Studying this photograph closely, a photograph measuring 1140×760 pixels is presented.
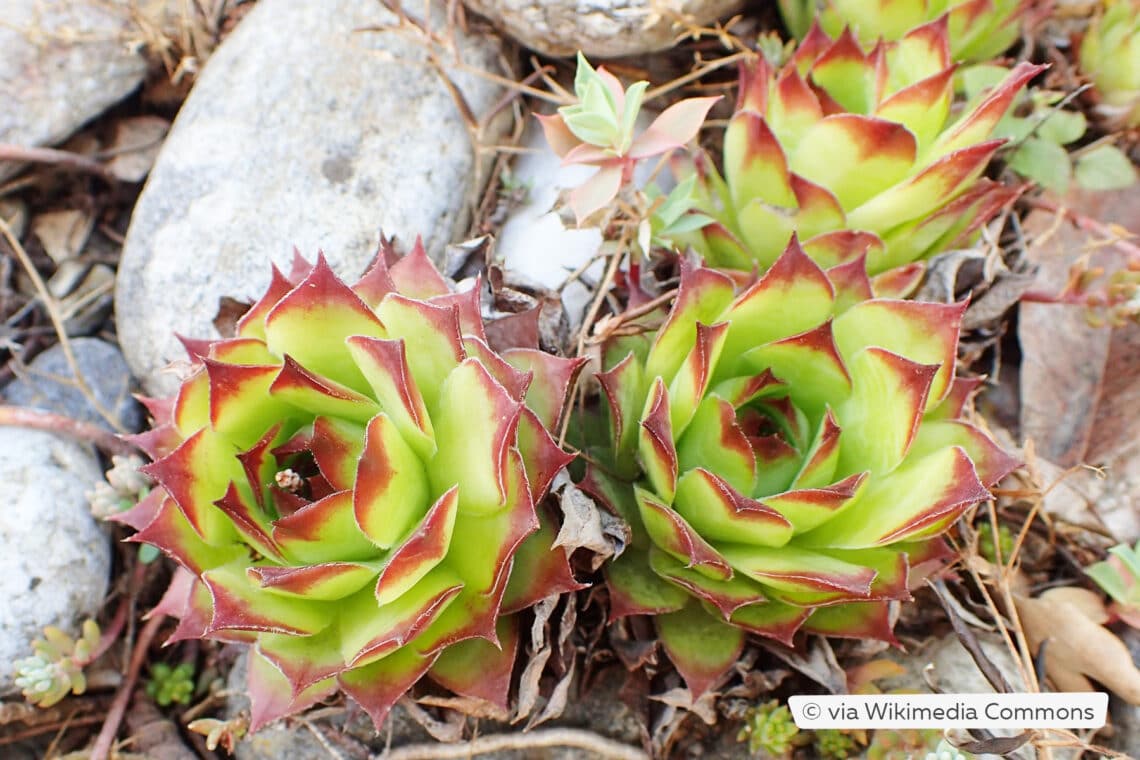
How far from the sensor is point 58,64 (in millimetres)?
1938

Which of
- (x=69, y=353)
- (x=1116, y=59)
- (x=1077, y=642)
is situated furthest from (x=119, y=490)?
(x=1116, y=59)

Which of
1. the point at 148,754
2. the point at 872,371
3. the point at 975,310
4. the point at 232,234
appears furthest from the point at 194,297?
the point at 975,310

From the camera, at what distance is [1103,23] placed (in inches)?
71.1

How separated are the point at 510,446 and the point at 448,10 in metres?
1.10

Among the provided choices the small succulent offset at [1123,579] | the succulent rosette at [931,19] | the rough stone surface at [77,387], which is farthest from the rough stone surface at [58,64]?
the small succulent offset at [1123,579]

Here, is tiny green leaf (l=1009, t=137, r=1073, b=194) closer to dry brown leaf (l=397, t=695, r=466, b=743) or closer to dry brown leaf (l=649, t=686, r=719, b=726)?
dry brown leaf (l=649, t=686, r=719, b=726)

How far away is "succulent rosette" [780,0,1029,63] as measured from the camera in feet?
5.36

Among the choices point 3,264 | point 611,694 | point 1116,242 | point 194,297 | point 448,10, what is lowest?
point 611,694

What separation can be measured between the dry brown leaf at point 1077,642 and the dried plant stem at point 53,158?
2.05m

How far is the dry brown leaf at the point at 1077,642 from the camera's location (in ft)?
4.58

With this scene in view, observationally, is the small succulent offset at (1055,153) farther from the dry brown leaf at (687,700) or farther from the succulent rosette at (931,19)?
the dry brown leaf at (687,700)

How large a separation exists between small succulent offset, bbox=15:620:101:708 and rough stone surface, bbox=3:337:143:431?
43cm

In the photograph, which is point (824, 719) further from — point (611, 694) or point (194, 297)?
point (194, 297)

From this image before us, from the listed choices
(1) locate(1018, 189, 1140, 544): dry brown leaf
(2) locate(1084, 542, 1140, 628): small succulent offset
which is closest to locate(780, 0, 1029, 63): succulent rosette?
(1) locate(1018, 189, 1140, 544): dry brown leaf
